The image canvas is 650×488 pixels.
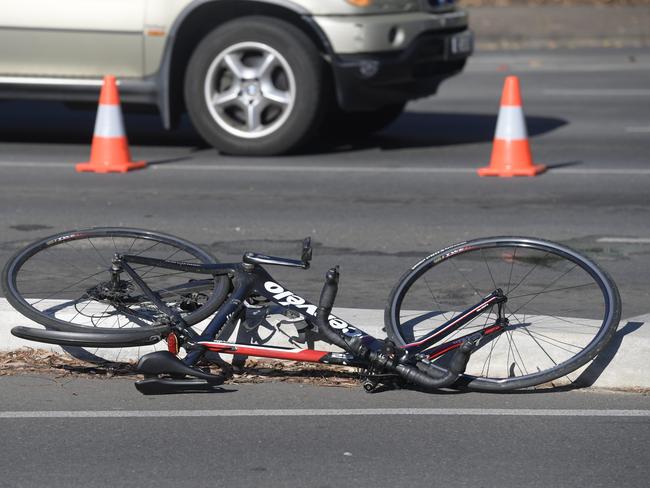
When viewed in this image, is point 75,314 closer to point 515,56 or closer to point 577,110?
point 577,110

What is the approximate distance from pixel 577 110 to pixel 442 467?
10.0 m

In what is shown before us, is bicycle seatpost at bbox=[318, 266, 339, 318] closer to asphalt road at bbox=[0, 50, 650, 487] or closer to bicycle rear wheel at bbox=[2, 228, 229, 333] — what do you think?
asphalt road at bbox=[0, 50, 650, 487]

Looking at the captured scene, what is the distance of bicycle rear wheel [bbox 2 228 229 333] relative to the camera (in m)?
5.56

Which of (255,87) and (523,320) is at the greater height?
(255,87)

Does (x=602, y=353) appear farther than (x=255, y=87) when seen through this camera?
No

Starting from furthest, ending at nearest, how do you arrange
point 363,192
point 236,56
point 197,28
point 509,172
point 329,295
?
1. point 197,28
2. point 236,56
3. point 509,172
4. point 363,192
5. point 329,295

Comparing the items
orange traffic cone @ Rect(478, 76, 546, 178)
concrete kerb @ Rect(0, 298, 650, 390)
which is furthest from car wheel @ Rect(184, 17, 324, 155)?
concrete kerb @ Rect(0, 298, 650, 390)

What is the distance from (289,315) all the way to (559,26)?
59.1ft

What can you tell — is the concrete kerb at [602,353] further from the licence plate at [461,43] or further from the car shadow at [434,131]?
the car shadow at [434,131]

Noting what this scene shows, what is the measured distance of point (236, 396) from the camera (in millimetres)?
5207

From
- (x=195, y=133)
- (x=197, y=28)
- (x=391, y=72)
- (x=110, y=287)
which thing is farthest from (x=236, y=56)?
(x=110, y=287)

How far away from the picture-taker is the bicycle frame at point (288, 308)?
16.9 feet

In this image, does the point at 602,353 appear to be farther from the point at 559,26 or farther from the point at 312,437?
the point at 559,26

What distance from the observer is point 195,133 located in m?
12.5
